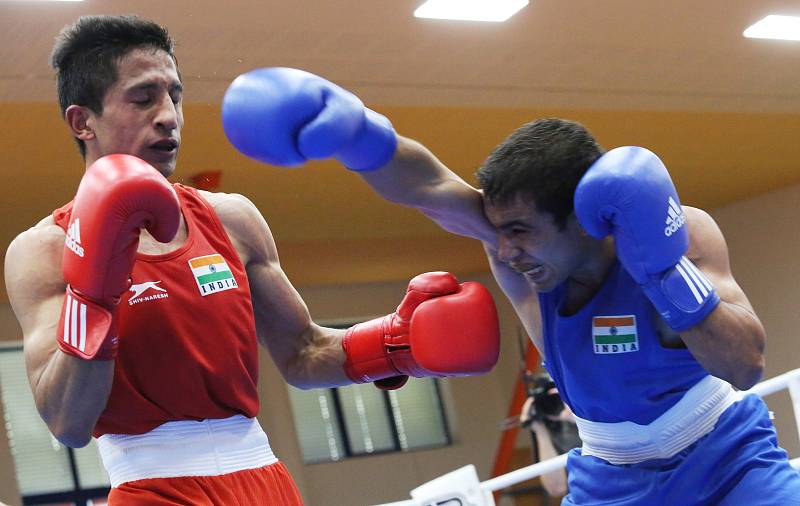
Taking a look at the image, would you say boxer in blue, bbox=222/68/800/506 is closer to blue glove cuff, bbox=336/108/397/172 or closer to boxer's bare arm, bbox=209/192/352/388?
blue glove cuff, bbox=336/108/397/172

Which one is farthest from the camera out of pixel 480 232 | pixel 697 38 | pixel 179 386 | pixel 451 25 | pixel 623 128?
pixel 623 128

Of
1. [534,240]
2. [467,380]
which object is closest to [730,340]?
[534,240]

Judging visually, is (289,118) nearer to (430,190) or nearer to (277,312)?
(430,190)

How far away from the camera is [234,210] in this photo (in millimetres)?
2162

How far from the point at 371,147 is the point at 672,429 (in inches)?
29.7

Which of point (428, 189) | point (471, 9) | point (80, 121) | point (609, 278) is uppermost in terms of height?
point (471, 9)

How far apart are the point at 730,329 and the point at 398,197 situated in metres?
0.64

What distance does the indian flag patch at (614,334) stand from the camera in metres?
2.07

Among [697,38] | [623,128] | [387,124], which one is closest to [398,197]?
[387,124]

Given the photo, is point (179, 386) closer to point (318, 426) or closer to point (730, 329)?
point (730, 329)

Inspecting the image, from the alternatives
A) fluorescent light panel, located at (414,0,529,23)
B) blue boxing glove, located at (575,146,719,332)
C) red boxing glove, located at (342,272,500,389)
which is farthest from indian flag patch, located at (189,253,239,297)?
fluorescent light panel, located at (414,0,529,23)

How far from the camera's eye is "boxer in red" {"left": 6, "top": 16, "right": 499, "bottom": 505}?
67.4 inches

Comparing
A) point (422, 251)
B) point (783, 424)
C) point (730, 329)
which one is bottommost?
point (783, 424)

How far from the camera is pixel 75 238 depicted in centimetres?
174
